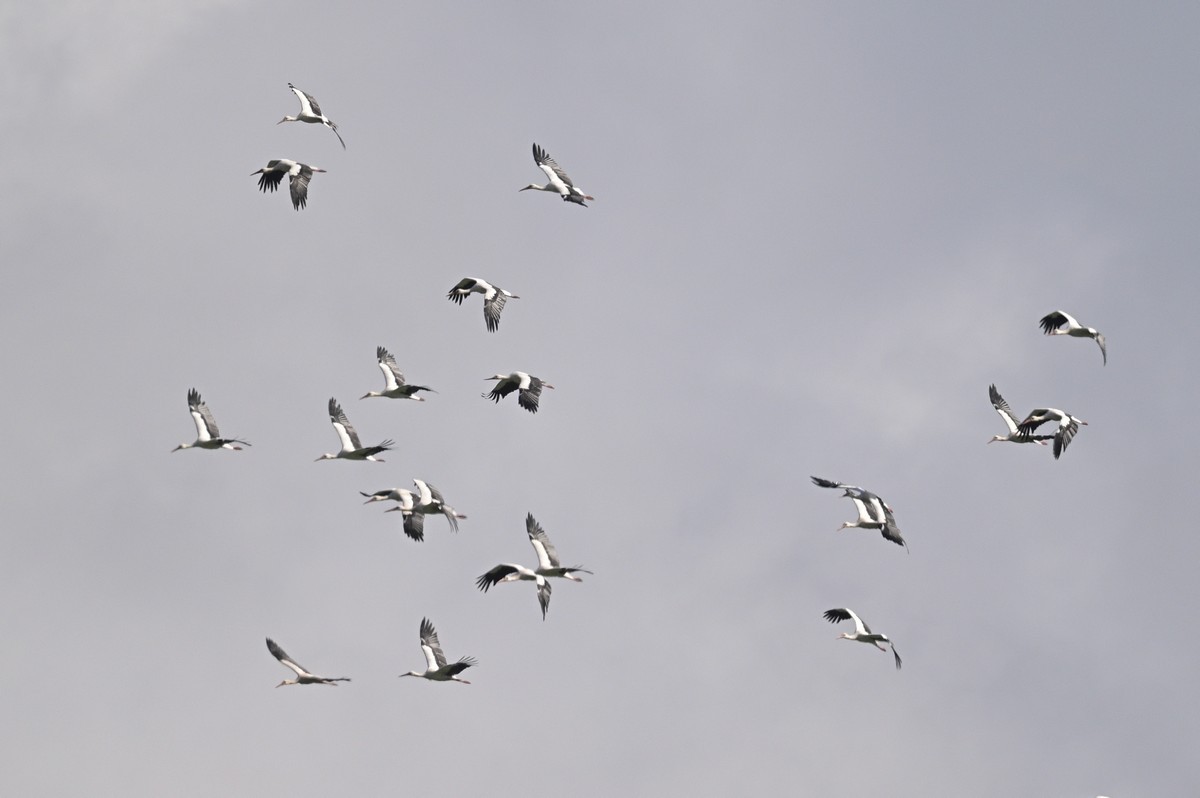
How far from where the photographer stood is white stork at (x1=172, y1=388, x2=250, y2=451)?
53.7 meters

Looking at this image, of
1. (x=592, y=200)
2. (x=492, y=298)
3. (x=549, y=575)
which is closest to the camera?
(x=549, y=575)

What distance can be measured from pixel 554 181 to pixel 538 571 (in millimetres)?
13727

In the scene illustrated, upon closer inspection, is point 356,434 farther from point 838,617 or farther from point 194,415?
point 838,617

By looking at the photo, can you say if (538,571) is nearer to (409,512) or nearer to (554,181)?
(409,512)

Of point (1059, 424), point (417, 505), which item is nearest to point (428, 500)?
point (417, 505)

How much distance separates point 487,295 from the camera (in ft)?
169

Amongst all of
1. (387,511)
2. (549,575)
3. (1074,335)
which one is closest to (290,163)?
(387,511)

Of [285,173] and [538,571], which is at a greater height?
[285,173]

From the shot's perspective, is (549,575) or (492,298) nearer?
(549,575)

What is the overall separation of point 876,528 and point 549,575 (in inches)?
377

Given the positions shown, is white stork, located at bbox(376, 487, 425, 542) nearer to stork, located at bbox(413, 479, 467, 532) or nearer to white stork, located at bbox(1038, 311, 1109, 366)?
stork, located at bbox(413, 479, 467, 532)

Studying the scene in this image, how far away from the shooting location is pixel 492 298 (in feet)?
169

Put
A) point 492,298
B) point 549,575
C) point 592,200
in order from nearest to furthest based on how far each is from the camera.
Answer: point 549,575 < point 492,298 < point 592,200

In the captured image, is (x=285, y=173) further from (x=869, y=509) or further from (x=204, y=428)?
(x=869, y=509)
